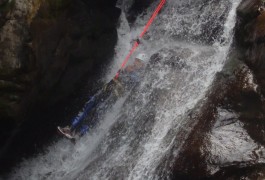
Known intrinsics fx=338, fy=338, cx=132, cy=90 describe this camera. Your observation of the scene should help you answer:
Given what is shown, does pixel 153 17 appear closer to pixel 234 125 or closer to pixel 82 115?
pixel 82 115

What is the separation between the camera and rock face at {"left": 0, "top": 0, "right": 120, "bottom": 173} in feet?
22.8

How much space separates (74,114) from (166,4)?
502 cm

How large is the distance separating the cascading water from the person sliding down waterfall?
0.23m

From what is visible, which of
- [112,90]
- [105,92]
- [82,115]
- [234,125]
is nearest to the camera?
[234,125]

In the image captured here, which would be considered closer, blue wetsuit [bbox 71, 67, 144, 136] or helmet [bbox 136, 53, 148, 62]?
blue wetsuit [bbox 71, 67, 144, 136]

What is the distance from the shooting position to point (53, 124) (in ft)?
29.7

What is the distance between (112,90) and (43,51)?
2.64 metres

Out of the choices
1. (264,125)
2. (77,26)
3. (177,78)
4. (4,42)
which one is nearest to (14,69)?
(4,42)

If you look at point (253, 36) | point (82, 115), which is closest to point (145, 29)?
point (82, 115)

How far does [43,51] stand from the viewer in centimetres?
742

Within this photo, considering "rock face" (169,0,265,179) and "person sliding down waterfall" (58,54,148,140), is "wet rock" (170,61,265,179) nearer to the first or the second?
"rock face" (169,0,265,179)

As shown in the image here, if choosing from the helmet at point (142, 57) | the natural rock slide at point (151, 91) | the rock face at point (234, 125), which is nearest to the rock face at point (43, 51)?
the natural rock slide at point (151, 91)

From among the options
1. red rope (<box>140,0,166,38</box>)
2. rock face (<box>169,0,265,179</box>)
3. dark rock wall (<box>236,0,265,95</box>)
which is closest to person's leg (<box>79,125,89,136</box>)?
rock face (<box>169,0,265,179</box>)

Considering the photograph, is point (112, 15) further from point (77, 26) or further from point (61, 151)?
point (61, 151)
